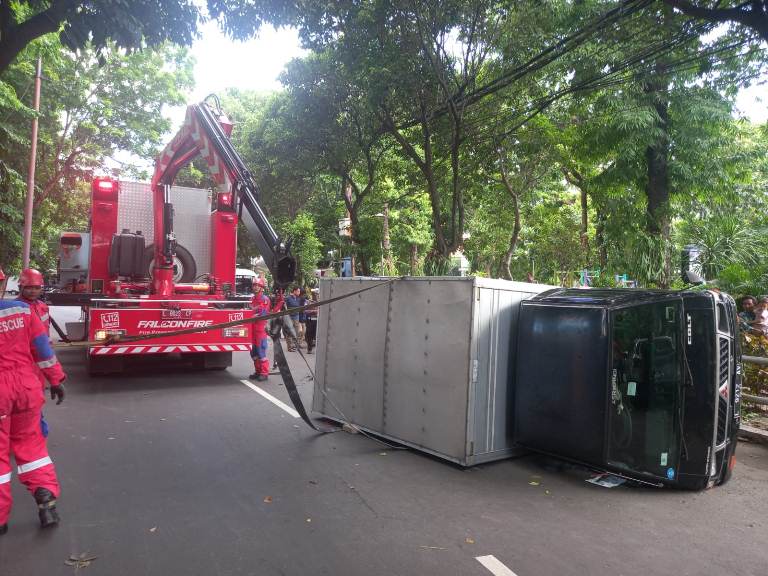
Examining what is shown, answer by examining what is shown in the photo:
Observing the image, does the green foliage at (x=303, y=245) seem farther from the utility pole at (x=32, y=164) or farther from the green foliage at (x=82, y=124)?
the utility pole at (x=32, y=164)

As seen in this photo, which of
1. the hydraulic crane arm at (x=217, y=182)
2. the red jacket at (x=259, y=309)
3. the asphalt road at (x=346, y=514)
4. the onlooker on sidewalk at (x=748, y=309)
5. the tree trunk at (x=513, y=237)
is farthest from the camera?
the tree trunk at (x=513, y=237)

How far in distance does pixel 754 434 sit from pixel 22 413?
7311 millimetres

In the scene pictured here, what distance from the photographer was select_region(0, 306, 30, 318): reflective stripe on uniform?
3744 millimetres

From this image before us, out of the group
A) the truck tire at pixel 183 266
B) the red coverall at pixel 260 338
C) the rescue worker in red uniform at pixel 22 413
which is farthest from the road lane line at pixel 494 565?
the truck tire at pixel 183 266

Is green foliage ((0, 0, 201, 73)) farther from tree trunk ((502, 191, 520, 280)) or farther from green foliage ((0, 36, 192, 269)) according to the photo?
green foliage ((0, 36, 192, 269))

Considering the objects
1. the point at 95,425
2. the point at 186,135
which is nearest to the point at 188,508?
the point at 95,425

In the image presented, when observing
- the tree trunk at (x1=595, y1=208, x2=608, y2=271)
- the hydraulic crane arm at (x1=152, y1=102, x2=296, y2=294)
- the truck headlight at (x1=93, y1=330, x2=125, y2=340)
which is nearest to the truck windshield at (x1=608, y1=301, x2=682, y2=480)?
the hydraulic crane arm at (x1=152, y1=102, x2=296, y2=294)

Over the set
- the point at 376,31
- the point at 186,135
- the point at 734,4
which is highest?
the point at 376,31

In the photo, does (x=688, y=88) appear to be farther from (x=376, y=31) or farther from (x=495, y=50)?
(x=376, y=31)

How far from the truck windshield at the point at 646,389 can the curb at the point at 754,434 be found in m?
2.56

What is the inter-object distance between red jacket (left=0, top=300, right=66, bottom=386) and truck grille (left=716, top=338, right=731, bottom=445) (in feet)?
16.7

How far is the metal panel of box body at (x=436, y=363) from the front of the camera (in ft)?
16.7

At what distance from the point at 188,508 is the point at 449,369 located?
2537 millimetres

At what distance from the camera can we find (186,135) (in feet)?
28.4
